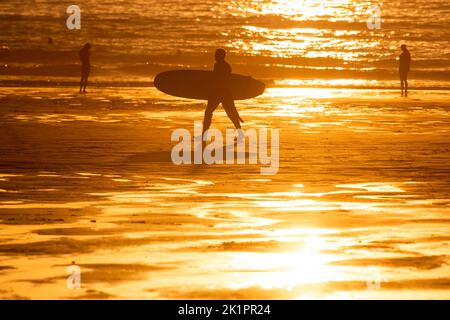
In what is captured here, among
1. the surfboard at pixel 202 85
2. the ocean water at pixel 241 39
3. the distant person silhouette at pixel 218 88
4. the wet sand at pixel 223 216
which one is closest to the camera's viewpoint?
the wet sand at pixel 223 216

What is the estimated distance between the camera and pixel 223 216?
11570 millimetres

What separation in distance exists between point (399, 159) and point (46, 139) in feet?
20.6

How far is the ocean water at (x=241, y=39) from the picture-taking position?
49719 millimetres

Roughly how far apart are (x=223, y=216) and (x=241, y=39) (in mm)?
61691

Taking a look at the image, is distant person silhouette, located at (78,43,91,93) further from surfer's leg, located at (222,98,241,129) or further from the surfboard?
surfer's leg, located at (222,98,241,129)

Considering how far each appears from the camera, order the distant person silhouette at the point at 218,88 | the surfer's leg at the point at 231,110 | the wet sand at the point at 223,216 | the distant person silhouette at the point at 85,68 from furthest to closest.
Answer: the distant person silhouette at the point at 85,68 < the surfer's leg at the point at 231,110 < the distant person silhouette at the point at 218,88 < the wet sand at the point at 223,216

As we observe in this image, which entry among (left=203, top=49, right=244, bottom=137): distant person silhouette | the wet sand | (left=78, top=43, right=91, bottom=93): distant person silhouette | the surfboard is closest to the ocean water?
(left=78, top=43, right=91, bottom=93): distant person silhouette

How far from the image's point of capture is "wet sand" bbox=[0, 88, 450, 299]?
8578mm

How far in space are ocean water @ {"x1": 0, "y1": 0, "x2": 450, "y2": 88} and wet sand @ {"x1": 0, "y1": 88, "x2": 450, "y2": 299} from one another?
2320 cm

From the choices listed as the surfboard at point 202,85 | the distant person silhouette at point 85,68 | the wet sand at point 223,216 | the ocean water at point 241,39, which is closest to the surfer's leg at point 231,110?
the wet sand at point 223,216

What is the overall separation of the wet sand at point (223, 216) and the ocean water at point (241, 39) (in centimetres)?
2320

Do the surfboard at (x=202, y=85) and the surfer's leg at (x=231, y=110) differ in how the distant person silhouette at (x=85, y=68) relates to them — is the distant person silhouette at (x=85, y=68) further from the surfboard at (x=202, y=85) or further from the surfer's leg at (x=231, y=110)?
the surfer's leg at (x=231, y=110)

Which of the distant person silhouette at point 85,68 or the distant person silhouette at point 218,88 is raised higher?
the distant person silhouette at point 85,68

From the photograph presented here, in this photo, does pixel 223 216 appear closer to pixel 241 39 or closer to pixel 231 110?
pixel 231 110
